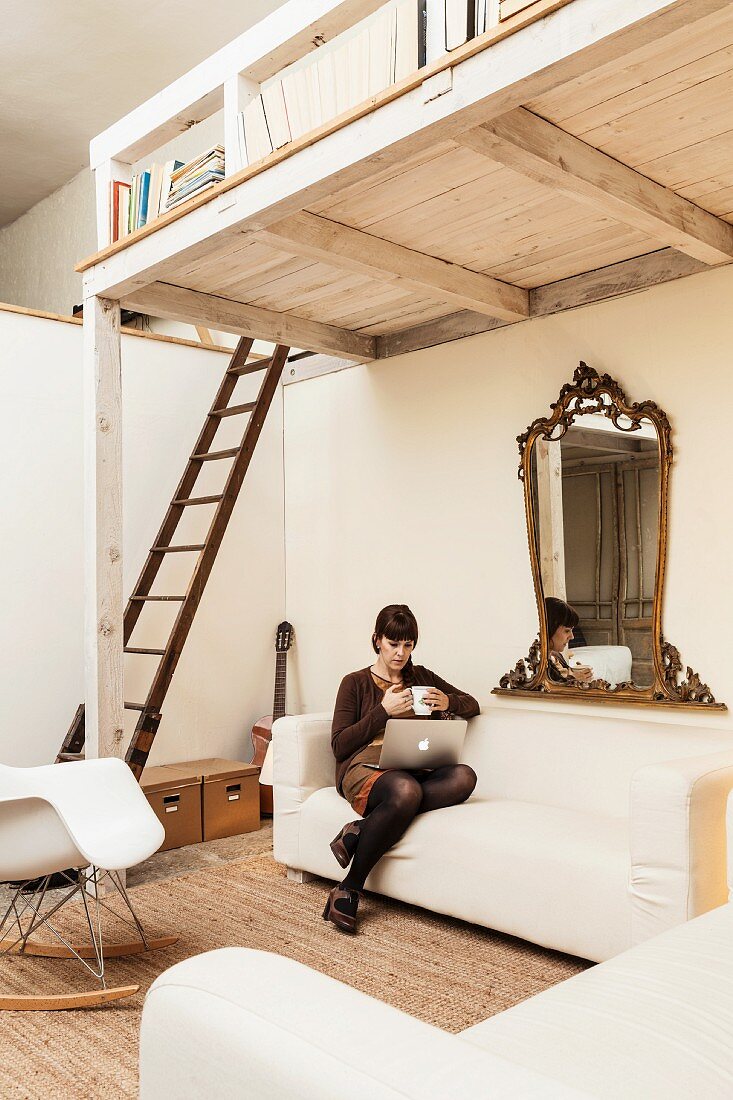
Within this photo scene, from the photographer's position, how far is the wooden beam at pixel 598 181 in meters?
2.46

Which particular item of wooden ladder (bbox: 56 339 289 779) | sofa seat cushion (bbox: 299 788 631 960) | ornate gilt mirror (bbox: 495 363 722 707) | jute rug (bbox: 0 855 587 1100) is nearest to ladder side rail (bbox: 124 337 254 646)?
wooden ladder (bbox: 56 339 289 779)

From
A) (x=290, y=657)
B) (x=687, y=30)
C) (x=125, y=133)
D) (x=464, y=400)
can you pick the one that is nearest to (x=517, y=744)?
(x=464, y=400)

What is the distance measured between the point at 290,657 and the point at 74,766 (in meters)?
2.35

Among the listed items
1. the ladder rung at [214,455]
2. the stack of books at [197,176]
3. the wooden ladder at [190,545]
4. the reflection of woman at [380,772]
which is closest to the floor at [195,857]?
the wooden ladder at [190,545]

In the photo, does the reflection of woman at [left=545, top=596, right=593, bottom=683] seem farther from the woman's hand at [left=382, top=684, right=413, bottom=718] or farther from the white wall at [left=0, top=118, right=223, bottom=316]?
the white wall at [left=0, top=118, right=223, bottom=316]

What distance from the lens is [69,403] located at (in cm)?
468

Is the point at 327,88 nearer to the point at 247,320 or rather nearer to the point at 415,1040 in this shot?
the point at 247,320

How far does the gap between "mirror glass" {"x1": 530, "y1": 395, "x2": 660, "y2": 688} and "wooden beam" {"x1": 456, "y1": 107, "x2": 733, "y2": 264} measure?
71 centimetres

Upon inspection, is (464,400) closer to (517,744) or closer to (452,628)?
(452,628)

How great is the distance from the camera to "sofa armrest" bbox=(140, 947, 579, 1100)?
0.99 m

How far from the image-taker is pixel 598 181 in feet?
8.94

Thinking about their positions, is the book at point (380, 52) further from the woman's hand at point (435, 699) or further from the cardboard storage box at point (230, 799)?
the cardboard storage box at point (230, 799)

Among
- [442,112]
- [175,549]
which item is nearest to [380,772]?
[175,549]

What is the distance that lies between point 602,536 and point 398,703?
105cm
